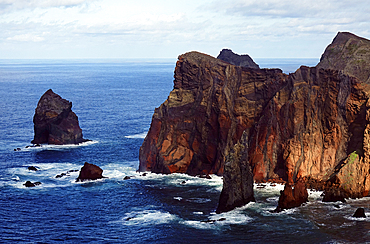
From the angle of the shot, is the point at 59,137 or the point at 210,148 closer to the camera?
the point at 210,148

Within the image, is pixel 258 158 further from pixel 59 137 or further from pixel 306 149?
pixel 59 137

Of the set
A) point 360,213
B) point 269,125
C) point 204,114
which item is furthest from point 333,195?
point 204,114

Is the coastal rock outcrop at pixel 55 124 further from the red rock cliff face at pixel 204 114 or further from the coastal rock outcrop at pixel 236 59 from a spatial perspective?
the coastal rock outcrop at pixel 236 59

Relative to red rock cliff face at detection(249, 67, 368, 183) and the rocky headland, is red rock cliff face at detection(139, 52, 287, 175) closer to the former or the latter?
the rocky headland

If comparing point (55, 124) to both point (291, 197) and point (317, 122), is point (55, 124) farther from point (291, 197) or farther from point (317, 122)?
point (291, 197)

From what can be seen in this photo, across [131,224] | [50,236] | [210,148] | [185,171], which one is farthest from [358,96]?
[50,236]

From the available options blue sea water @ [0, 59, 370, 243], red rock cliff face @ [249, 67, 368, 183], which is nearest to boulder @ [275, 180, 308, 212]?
blue sea water @ [0, 59, 370, 243]
